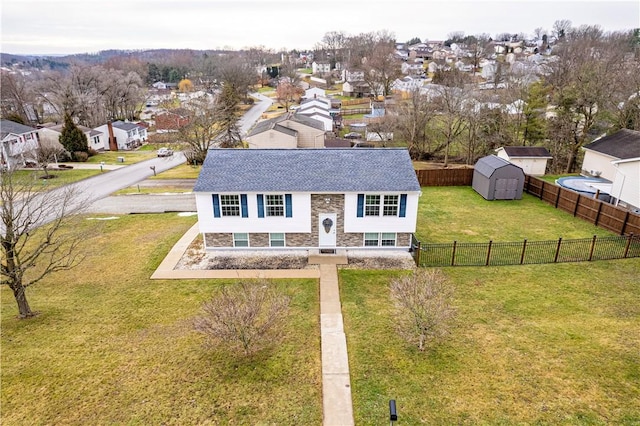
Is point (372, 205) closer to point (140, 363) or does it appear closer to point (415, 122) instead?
point (140, 363)

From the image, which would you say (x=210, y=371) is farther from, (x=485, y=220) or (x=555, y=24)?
(x=555, y=24)

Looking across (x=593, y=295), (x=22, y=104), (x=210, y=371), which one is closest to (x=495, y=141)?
(x=593, y=295)

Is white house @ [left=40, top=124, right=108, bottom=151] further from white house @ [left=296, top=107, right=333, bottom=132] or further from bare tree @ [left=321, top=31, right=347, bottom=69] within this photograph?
bare tree @ [left=321, top=31, right=347, bottom=69]

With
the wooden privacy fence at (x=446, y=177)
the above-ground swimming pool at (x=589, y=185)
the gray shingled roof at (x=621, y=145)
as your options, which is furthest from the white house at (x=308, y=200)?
the gray shingled roof at (x=621, y=145)

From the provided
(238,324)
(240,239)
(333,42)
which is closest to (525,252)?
(240,239)

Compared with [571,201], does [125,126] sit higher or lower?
higher

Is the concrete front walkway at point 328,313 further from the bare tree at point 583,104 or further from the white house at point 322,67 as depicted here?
the white house at point 322,67
